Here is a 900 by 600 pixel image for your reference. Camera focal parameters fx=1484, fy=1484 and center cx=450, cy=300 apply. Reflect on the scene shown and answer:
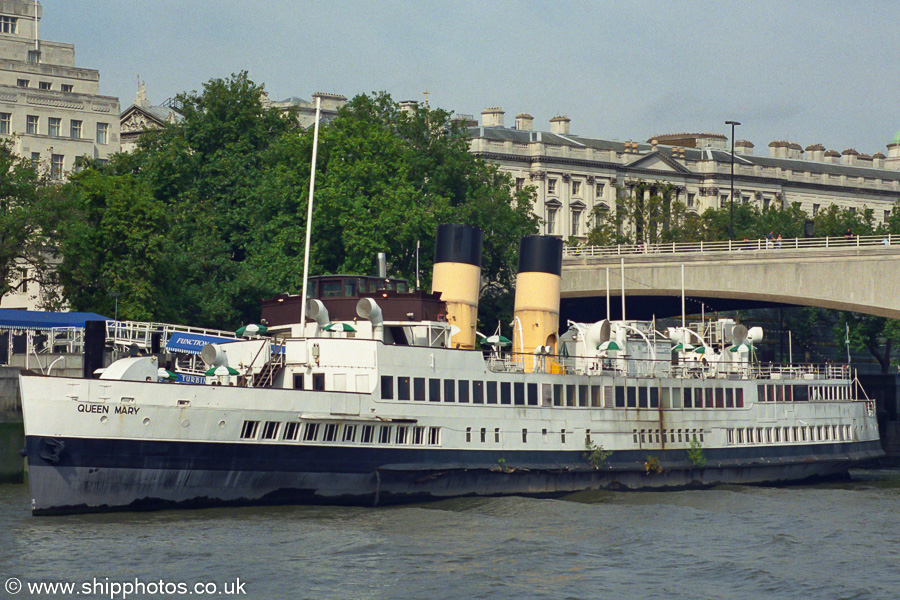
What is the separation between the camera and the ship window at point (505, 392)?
45.7 metres

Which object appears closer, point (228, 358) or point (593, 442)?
point (228, 358)

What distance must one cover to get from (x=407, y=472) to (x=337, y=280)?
7813 millimetres

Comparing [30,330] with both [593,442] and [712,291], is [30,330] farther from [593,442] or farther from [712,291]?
[712,291]

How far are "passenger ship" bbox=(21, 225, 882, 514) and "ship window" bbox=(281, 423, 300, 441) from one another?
47 millimetres

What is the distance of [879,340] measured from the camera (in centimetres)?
→ 11244

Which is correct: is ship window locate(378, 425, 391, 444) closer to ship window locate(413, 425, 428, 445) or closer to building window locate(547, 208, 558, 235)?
ship window locate(413, 425, 428, 445)

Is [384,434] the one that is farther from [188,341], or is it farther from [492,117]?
[492,117]

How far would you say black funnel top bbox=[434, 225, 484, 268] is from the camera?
163 ft

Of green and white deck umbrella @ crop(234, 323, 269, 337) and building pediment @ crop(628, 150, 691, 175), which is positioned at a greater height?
building pediment @ crop(628, 150, 691, 175)

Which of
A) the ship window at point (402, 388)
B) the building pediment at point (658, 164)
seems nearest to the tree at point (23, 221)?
the ship window at point (402, 388)

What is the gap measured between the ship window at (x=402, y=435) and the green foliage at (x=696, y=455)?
12448 mm

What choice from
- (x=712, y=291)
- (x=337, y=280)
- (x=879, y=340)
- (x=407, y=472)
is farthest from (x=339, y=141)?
(x=879, y=340)

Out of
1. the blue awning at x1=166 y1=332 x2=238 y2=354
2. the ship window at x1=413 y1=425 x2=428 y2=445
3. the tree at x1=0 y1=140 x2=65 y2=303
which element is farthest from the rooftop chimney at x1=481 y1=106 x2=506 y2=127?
the ship window at x1=413 y1=425 x2=428 y2=445

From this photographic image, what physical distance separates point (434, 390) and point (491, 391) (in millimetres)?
2354
